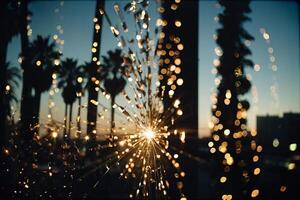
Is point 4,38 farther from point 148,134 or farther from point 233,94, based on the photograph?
point 233,94

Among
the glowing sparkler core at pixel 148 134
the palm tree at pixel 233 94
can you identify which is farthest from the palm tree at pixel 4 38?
the palm tree at pixel 233 94

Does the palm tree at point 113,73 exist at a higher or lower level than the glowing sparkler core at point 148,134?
higher

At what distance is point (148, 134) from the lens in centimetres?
451

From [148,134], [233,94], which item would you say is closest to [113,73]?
[233,94]

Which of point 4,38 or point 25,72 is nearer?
point 25,72

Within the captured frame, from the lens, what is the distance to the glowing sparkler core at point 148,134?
4.28 m

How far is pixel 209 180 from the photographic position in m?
17.8

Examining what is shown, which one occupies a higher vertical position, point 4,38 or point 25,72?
point 4,38

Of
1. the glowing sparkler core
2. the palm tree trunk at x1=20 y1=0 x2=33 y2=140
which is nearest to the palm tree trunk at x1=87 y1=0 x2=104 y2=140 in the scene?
the glowing sparkler core

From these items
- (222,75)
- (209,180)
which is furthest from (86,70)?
(209,180)

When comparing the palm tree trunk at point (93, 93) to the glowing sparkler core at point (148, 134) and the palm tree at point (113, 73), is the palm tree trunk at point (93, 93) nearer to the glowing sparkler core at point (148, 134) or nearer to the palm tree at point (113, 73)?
the glowing sparkler core at point (148, 134)

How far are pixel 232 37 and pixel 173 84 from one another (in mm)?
17668

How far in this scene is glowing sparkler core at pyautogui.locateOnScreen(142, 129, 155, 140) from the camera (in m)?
4.28

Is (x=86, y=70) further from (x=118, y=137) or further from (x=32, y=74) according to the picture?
(x=118, y=137)
